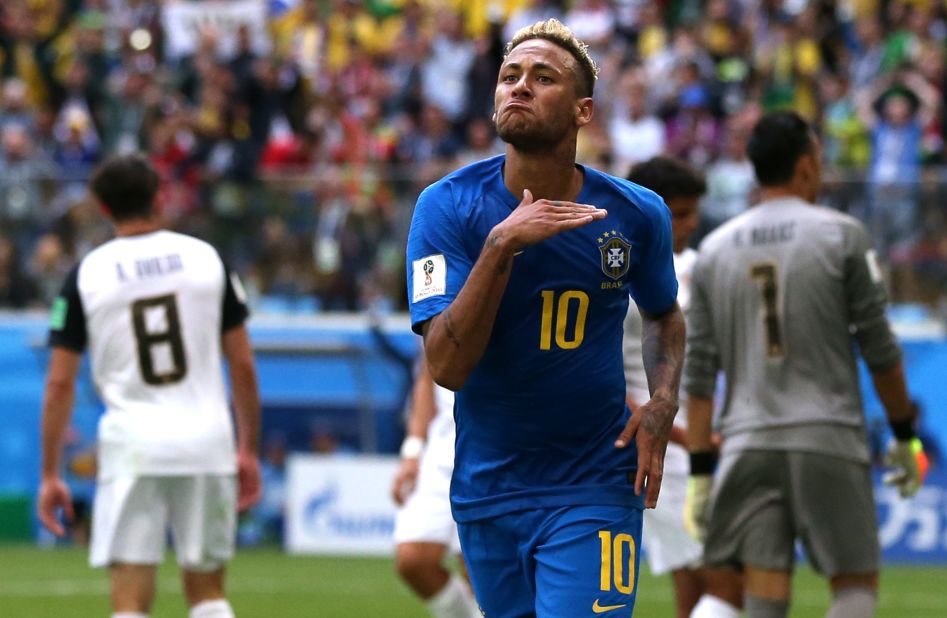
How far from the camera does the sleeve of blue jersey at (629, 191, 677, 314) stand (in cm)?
523

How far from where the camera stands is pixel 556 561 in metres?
5.02

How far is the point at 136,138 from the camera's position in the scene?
65.3ft

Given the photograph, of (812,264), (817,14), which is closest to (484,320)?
(812,264)

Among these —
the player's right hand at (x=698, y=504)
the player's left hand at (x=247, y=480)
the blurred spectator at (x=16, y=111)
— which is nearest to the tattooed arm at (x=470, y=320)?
the player's right hand at (x=698, y=504)

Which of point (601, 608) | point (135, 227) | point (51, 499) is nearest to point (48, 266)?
point (51, 499)

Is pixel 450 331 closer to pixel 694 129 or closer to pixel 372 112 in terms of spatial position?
pixel 694 129

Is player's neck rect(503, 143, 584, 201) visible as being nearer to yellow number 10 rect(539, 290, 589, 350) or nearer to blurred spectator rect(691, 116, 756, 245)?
yellow number 10 rect(539, 290, 589, 350)

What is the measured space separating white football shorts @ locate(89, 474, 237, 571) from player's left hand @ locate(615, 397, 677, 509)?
108 inches

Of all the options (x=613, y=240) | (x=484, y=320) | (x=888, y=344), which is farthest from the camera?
(x=888, y=344)

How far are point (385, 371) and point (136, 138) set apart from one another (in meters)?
4.63

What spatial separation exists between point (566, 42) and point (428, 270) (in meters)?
0.78

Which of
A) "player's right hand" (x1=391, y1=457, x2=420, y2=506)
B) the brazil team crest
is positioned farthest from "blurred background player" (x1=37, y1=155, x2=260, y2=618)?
the brazil team crest

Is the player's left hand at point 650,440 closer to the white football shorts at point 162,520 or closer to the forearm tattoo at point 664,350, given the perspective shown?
the forearm tattoo at point 664,350

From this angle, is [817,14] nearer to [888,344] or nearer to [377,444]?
→ [377,444]
